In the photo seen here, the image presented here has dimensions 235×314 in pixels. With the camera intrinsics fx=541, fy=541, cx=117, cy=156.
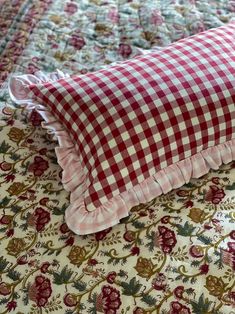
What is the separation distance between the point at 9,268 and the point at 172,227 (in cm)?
36

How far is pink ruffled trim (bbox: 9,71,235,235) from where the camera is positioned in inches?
46.4

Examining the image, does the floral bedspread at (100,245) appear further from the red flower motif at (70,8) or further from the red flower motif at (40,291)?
the red flower motif at (70,8)

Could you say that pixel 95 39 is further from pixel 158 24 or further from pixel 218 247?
pixel 218 247

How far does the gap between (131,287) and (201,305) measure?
143 mm

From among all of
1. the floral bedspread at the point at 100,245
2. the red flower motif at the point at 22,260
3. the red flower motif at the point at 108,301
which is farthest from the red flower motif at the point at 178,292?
the red flower motif at the point at 22,260

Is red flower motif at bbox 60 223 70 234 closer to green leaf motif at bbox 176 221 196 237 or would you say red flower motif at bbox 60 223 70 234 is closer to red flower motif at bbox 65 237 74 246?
red flower motif at bbox 65 237 74 246

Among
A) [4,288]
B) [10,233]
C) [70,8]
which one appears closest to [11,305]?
[4,288]

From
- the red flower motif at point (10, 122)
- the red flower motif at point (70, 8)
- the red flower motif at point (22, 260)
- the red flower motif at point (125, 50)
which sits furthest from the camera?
the red flower motif at point (70, 8)

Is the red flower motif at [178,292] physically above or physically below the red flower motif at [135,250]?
below

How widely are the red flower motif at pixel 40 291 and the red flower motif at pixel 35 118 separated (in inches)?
17.1

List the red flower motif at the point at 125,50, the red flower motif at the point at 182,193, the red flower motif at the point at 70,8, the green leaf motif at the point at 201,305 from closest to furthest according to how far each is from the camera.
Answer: the green leaf motif at the point at 201,305, the red flower motif at the point at 182,193, the red flower motif at the point at 125,50, the red flower motif at the point at 70,8

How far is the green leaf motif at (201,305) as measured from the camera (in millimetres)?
1049

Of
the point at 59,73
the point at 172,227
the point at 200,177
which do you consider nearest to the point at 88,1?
the point at 59,73

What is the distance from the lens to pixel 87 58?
1566 millimetres
